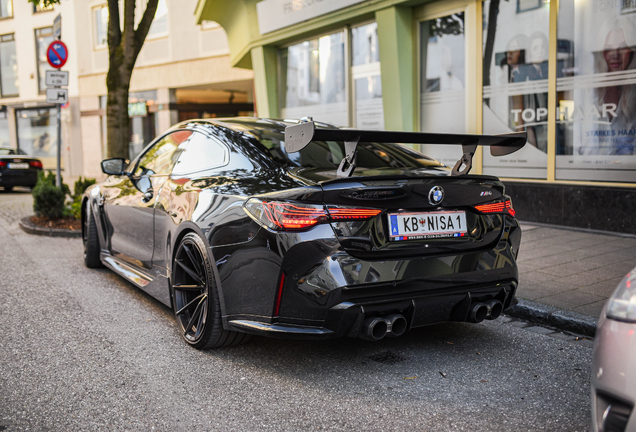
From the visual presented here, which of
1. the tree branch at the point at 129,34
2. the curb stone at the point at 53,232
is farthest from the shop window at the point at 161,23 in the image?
the curb stone at the point at 53,232

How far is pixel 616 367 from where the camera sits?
5.92ft

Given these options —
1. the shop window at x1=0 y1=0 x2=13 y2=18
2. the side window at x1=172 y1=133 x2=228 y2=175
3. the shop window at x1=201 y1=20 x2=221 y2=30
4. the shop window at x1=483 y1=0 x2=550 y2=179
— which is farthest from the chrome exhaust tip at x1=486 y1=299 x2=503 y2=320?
the shop window at x1=0 y1=0 x2=13 y2=18

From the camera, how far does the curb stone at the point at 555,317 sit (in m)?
3.90

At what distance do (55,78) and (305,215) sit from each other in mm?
8864

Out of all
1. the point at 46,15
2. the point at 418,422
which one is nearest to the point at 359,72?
the point at 418,422

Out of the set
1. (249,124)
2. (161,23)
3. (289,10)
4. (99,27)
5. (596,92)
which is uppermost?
(99,27)

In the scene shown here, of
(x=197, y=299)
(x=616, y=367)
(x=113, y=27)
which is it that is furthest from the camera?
(x=113, y=27)

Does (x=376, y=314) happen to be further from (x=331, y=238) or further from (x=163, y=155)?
(x=163, y=155)

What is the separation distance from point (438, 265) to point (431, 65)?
24.3ft

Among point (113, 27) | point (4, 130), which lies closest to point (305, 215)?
point (113, 27)

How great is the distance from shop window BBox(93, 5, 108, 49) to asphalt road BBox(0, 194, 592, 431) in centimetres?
2320

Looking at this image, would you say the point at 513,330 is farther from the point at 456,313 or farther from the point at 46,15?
the point at 46,15

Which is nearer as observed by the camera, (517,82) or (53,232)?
(517,82)

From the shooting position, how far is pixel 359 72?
11.4 meters
